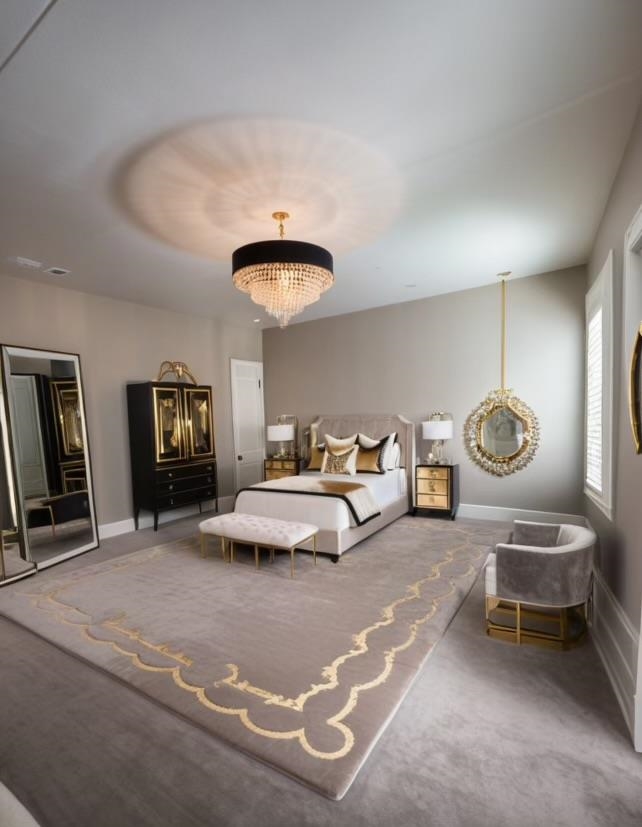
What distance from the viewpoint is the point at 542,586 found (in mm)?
2463

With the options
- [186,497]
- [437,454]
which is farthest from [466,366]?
[186,497]

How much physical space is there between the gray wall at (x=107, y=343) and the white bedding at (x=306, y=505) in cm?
177

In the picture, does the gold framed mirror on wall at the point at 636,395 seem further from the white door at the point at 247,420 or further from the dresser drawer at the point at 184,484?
the white door at the point at 247,420

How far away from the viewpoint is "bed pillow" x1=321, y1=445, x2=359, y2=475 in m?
5.41

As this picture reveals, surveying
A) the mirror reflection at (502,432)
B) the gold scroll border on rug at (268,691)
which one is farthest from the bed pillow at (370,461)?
the gold scroll border on rug at (268,691)

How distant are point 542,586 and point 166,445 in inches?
169

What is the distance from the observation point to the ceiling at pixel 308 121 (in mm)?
1594

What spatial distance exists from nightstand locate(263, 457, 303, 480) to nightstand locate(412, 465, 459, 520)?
1904 millimetres

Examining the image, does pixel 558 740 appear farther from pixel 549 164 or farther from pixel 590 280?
pixel 590 280

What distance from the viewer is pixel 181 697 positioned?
2.11 metres

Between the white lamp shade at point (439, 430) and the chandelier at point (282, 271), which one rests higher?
the chandelier at point (282, 271)

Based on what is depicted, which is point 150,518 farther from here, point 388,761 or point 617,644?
point 617,644

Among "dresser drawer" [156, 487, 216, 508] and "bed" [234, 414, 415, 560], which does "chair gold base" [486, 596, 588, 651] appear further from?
"dresser drawer" [156, 487, 216, 508]

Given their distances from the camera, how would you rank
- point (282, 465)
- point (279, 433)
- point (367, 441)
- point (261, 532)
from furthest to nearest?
point (282, 465)
point (279, 433)
point (367, 441)
point (261, 532)
